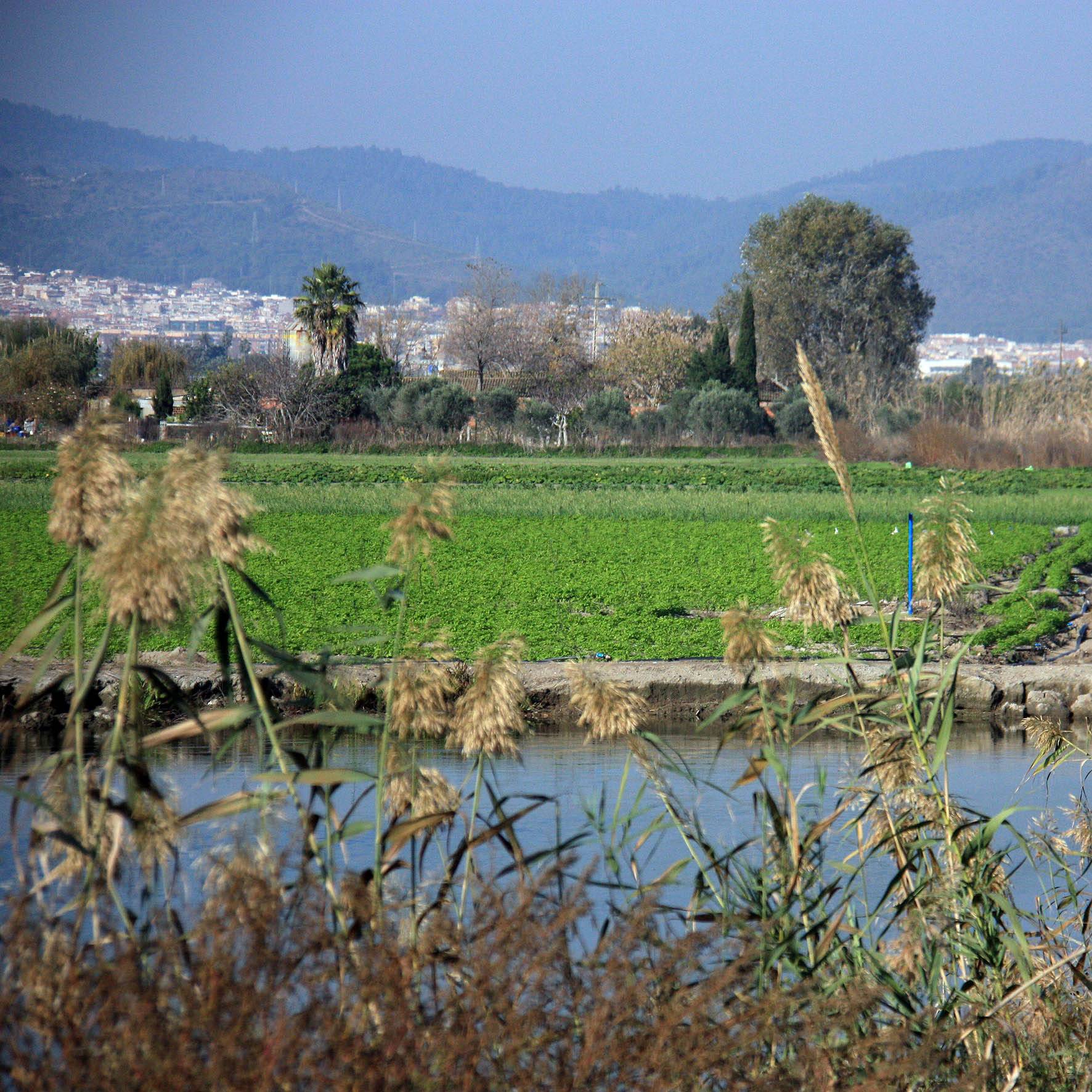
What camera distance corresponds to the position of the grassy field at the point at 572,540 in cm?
1228

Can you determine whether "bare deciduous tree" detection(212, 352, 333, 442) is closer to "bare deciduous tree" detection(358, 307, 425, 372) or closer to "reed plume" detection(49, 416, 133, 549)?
"bare deciduous tree" detection(358, 307, 425, 372)

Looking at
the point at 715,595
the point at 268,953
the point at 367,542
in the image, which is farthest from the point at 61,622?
the point at 367,542

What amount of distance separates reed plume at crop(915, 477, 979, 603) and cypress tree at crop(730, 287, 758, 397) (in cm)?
5004

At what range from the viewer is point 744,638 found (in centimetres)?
272

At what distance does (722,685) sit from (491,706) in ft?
24.1

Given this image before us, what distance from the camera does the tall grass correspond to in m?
1.73

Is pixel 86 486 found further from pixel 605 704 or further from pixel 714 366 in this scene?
pixel 714 366

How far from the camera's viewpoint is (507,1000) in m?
1.96

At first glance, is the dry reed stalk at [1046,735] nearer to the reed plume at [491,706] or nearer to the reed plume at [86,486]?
the reed plume at [491,706]

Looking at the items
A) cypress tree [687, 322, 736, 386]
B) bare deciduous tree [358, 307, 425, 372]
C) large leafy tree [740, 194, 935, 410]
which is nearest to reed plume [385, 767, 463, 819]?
cypress tree [687, 322, 736, 386]

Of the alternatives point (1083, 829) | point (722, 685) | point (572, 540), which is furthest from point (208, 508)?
point (572, 540)

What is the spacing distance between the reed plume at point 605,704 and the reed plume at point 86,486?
0.93 meters

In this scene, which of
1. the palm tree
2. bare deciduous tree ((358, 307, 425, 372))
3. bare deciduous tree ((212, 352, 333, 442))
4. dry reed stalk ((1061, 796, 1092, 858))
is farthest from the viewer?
bare deciduous tree ((358, 307, 425, 372))

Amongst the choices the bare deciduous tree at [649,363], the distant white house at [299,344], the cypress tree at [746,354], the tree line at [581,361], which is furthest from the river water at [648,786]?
the bare deciduous tree at [649,363]
